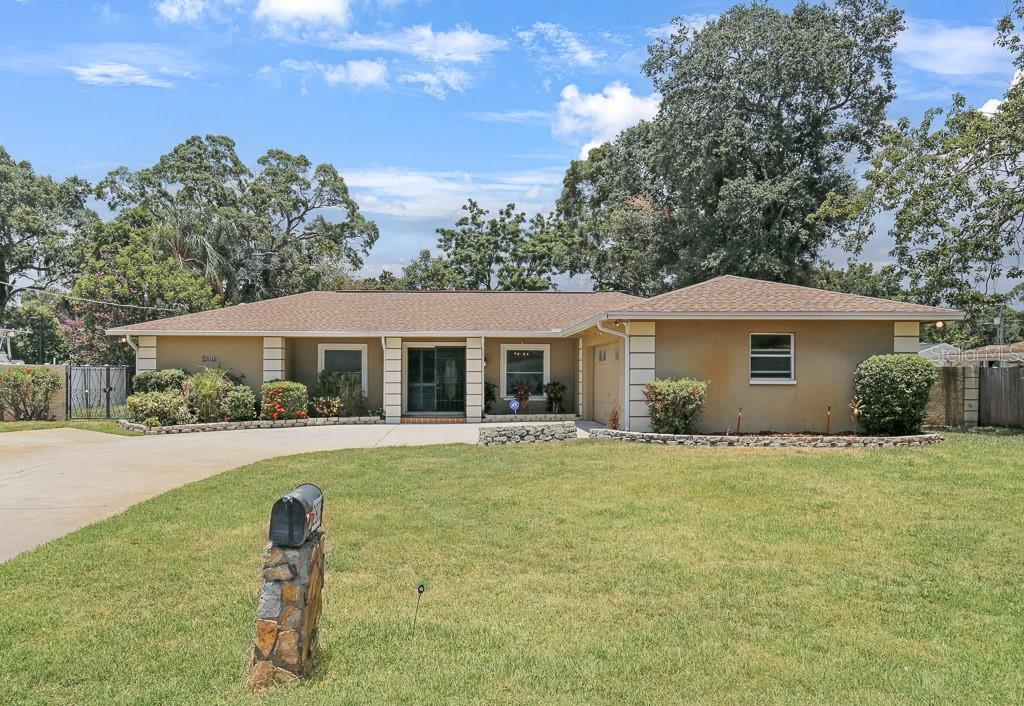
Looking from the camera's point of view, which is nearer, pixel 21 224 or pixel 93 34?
pixel 93 34

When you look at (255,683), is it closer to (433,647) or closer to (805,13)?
(433,647)

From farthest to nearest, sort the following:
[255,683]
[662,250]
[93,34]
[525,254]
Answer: [525,254], [662,250], [93,34], [255,683]

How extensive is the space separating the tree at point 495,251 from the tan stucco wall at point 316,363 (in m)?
18.4

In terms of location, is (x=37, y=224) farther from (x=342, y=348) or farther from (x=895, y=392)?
(x=895, y=392)

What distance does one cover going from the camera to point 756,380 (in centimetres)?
1470

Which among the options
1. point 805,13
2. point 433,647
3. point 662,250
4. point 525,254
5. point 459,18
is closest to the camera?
point 433,647

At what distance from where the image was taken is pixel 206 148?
35094mm

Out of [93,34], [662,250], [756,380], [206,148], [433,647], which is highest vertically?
[206,148]

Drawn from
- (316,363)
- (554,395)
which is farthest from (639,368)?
(316,363)

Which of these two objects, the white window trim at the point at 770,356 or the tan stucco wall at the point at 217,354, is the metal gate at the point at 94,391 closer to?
the tan stucco wall at the point at 217,354

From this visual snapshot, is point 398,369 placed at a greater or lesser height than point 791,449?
greater

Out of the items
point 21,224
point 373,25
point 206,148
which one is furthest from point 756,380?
point 21,224

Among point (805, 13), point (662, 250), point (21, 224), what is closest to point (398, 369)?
point (662, 250)

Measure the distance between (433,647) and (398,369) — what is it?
14.9 m
